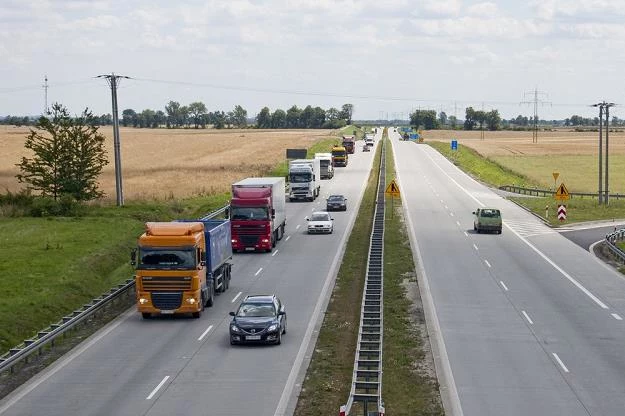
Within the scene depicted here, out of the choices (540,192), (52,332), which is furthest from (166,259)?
(540,192)

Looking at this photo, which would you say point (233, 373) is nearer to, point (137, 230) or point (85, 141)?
point (137, 230)

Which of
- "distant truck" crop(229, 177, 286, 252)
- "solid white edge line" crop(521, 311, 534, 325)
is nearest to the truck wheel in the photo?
"solid white edge line" crop(521, 311, 534, 325)

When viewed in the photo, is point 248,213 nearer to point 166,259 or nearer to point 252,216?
point 252,216

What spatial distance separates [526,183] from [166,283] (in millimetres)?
82172

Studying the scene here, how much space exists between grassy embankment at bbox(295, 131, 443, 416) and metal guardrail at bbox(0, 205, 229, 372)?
25.7 ft

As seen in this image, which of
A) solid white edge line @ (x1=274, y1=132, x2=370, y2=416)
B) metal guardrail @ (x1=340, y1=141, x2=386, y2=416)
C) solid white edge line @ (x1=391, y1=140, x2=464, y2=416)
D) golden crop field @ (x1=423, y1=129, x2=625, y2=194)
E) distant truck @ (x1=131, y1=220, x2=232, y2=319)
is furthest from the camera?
golden crop field @ (x1=423, y1=129, x2=625, y2=194)

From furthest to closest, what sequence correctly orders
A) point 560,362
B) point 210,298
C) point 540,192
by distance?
point 540,192
point 210,298
point 560,362

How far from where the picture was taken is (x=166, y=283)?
3456 centimetres

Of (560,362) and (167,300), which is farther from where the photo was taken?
(167,300)

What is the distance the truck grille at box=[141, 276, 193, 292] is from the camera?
34.5 m

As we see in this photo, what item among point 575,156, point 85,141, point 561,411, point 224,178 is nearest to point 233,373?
point 561,411

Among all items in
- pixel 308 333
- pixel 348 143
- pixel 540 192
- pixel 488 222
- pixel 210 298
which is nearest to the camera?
pixel 308 333

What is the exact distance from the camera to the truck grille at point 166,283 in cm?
3450

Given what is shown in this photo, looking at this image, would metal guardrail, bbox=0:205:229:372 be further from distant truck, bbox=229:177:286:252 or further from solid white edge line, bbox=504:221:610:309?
solid white edge line, bbox=504:221:610:309
